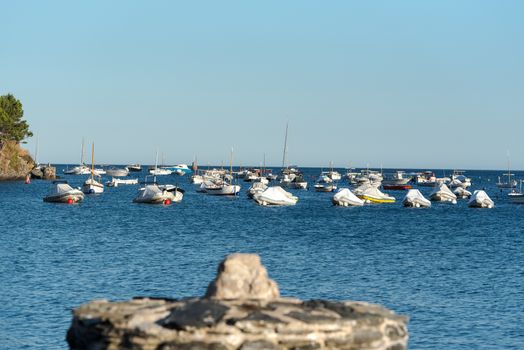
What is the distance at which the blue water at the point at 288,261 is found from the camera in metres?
40.3

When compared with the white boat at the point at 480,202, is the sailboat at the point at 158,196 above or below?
below

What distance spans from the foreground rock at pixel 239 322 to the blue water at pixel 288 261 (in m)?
21.8

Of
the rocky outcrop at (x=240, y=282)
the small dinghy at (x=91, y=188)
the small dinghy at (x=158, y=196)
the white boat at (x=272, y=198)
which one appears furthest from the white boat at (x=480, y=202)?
the rocky outcrop at (x=240, y=282)

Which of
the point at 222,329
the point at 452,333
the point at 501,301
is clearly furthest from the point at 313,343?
the point at 501,301

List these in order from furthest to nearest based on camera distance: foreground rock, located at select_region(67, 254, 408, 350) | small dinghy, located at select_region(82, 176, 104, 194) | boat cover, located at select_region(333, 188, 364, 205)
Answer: small dinghy, located at select_region(82, 176, 104, 194) → boat cover, located at select_region(333, 188, 364, 205) → foreground rock, located at select_region(67, 254, 408, 350)

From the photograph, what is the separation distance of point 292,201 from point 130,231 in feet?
175

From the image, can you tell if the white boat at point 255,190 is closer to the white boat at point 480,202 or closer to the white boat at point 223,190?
the white boat at point 223,190

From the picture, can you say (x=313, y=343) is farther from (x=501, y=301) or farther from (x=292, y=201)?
(x=292, y=201)

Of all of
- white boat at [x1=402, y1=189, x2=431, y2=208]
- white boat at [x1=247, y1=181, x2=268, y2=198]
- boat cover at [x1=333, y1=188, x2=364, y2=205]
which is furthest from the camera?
white boat at [x1=247, y1=181, x2=268, y2=198]

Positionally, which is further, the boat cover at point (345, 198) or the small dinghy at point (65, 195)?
the boat cover at point (345, 198)

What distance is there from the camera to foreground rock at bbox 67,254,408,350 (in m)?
12.0

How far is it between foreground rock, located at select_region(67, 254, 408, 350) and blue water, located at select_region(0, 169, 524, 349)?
2184 cm

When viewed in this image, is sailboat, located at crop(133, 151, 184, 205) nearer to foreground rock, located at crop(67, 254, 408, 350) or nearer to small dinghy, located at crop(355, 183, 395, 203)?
small dinghy, located at crop(355, 183, 395, 203)

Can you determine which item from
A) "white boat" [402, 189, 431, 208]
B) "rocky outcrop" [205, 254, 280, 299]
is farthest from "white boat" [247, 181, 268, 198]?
"rocky outcrop" [205, 254, 280, 299]
